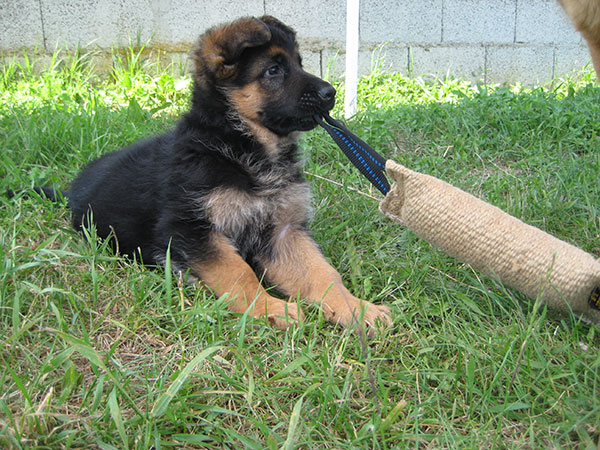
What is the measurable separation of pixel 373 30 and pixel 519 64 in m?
1.77

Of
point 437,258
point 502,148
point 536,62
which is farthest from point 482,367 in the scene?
point 536,62

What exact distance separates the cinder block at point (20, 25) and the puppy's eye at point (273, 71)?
3908 mm

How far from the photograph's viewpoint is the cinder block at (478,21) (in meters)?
6.11

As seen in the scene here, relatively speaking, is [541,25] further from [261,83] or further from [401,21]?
[261,83]

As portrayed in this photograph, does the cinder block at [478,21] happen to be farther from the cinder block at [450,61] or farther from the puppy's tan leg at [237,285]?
the puppy's tan leg at [237,285]

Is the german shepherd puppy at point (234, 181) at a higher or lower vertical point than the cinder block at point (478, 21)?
lower

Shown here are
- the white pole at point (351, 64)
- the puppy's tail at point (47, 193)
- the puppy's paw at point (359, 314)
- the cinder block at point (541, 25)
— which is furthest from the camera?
the cinder block at point (541, 25)

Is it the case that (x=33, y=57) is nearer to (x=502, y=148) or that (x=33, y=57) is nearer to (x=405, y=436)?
(x=502, y=148)

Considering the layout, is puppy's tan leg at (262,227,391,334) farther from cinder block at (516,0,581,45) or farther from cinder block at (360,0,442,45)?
cinder block at (516,0,581,45)

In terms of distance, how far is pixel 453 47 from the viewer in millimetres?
6211

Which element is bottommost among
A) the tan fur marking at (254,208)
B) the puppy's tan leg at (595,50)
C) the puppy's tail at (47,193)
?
the puppy's tail at (47,193)

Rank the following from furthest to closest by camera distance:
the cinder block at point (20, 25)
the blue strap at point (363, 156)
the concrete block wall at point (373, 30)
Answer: the concrete block wall at point (373, 30), the cinder block at point (20, 25), the blue strap at point (363, 156)

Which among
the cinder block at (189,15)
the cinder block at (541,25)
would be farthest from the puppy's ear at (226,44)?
the cinder block at (541,25)

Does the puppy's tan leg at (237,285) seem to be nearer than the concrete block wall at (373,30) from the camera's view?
Yes
